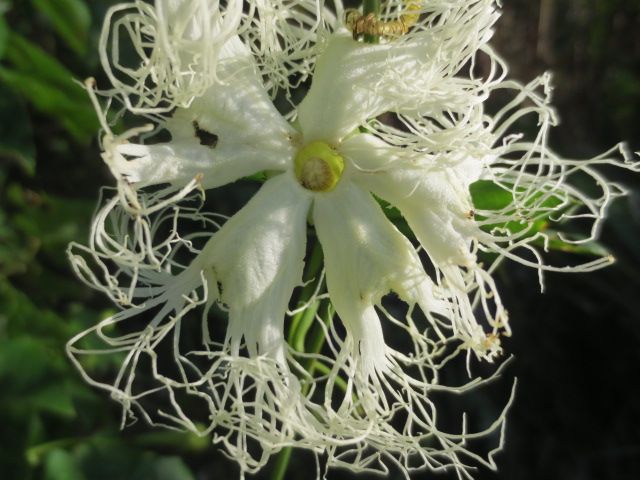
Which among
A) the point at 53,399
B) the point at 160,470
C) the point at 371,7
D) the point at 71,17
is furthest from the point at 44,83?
the point at 371,7

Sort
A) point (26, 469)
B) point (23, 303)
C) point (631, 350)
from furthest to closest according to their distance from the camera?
point (631, 350) < point (23, 303) < point (26, 469)

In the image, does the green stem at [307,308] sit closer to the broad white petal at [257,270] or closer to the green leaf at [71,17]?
the broad white petal at [257,270]

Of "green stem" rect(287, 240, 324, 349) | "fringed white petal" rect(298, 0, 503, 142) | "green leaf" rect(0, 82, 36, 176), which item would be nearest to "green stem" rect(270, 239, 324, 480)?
"green stem" rect(287, 240, 324, 349)

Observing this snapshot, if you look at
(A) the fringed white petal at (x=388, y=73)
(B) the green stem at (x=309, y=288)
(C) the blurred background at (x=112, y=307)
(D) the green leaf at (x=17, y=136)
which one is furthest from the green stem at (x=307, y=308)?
(D) the green leaf at (x=17, y=136)

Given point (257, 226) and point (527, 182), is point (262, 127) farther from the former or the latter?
point (527, 182)

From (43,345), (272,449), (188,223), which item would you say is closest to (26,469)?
(43,345)

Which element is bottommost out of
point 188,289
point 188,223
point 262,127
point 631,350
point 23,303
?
point 631,350
